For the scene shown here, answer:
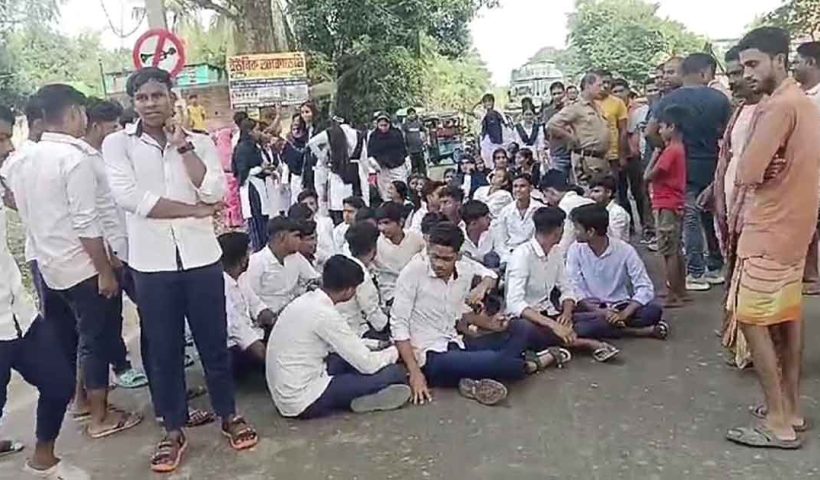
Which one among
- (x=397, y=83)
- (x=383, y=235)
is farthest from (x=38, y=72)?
(x=383, y=235)

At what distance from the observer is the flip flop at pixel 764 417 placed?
12.3 feet

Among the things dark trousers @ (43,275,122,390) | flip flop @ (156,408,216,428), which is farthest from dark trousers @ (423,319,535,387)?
dark trousers @ (43,275,122,390)

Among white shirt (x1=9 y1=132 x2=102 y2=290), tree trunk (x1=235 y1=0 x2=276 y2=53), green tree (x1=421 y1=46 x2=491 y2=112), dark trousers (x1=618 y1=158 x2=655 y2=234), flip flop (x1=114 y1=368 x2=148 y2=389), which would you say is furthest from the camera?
green tree (x1=421 y1=46 x2=491 y2=112)

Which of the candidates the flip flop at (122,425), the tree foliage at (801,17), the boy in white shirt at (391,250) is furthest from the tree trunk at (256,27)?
the flip flop at (122,425)

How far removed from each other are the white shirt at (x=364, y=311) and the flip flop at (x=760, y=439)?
6.97ft

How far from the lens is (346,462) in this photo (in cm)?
384

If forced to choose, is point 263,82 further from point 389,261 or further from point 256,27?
point 389,261

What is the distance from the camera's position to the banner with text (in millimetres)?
11602

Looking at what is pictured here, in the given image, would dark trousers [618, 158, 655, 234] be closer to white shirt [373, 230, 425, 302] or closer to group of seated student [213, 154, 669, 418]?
group of seated student [213, 154, 669, 418]

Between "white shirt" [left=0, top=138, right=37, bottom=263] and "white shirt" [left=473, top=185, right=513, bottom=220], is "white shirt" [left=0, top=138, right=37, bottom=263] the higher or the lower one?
the higher one

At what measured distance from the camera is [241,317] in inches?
193

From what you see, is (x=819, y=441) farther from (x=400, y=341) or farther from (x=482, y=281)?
(x=482, y=281)

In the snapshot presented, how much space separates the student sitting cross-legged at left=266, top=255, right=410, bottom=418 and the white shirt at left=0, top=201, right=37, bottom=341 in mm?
1217

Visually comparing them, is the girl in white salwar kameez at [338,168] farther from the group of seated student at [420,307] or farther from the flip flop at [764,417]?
the flip flop at [764,417]
